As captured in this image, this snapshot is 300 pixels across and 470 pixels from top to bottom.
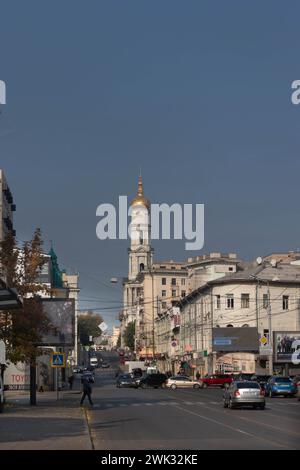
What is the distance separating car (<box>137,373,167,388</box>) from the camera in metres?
92.8

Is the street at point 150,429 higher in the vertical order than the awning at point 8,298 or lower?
lower

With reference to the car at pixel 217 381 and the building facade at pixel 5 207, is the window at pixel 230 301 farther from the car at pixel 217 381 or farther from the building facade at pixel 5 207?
the building facade at pixel 5 207

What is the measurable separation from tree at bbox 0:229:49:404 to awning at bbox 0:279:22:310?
8209 millimetres

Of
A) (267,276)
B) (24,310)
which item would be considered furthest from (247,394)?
(267,276)

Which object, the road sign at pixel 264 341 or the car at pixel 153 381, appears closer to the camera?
the road sign at pixel 264 341

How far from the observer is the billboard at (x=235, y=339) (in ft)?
321

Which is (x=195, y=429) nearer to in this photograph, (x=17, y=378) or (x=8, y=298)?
(x=8, y=298)

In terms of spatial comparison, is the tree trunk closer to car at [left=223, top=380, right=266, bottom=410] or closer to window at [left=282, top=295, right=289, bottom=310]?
car at [left=223, top=380, right=266, bottom=410]

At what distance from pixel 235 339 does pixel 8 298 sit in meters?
66.0

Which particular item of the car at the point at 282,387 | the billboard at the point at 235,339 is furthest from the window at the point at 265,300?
the car at the point at 282,387

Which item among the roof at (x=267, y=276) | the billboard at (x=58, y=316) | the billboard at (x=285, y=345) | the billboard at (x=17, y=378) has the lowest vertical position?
the billboard at (x=17, y=378)

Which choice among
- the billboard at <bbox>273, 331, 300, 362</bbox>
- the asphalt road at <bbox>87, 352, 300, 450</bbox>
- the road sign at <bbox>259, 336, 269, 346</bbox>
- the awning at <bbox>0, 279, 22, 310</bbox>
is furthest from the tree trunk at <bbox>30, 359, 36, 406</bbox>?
the billboard at <bbox>273, 331, 300, 362</bbox>

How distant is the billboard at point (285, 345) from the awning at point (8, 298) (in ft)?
201
